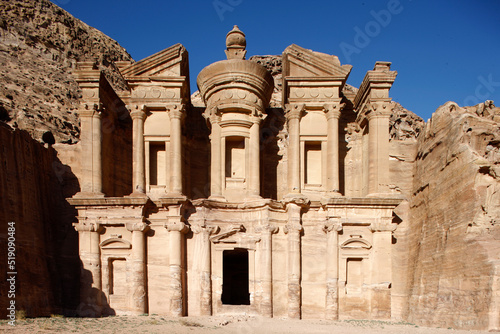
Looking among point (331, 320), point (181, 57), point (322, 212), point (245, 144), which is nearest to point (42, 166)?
point (181, 57)

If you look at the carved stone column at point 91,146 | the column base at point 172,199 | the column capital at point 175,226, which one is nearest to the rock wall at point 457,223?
the column capital at point 175,226

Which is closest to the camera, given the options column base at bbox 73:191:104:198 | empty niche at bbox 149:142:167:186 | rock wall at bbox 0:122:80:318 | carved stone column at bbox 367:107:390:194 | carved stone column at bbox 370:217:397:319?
rock wall at bbox 0:122:80:318

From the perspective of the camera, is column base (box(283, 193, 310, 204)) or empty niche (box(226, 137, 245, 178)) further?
empty niche (box(226, 137, 245, 178))

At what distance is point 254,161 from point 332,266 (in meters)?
A: 5.67

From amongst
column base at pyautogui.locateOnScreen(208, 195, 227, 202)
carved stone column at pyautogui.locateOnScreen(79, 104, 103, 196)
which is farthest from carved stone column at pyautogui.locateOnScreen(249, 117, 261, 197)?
carved stone column at pyautogui.locateOnScreen(79, 104, 103, 196)

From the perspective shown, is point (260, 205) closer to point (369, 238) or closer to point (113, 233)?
point (369, 238)

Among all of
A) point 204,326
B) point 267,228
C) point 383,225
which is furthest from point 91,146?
point 383,225

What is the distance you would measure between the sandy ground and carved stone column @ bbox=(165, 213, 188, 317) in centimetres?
73

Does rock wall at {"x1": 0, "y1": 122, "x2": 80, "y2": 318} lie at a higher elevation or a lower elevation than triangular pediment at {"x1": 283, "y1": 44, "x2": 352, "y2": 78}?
lower

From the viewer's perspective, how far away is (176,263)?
17.5 metres

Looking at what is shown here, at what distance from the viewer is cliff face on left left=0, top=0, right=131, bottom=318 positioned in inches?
661

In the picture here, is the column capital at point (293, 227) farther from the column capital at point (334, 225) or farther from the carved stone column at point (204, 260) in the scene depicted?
the carved stone column at point (204, 260)

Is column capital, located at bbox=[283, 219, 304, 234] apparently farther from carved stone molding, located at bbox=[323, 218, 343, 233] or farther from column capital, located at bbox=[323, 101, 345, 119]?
column capital, located at bbox=[323, 101, 345, 119]

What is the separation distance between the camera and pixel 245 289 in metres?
23.7
